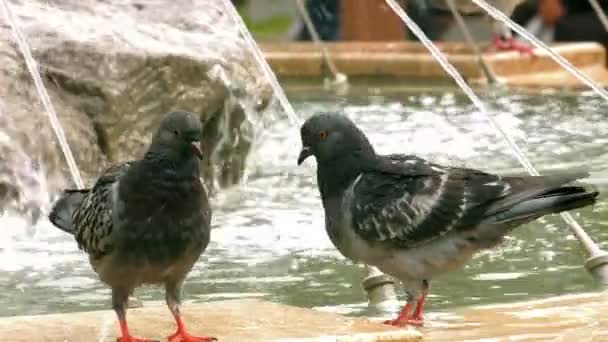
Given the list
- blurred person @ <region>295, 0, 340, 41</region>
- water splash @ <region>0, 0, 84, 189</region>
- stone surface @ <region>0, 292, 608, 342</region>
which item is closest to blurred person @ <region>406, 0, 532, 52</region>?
blurred person @ <region>295, 0, 340, 41</region>

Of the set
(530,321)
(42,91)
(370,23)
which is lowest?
(370,23)

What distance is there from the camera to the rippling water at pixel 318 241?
685 centimetres

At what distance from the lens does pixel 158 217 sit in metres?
5.23

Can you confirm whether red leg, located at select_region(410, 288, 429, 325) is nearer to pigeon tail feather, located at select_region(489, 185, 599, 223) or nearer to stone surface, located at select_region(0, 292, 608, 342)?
stone surface, located at select_region(0, 292, 608, 342)

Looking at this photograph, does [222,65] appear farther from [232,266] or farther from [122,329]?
[122,329]

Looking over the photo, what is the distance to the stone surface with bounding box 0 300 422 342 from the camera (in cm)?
523

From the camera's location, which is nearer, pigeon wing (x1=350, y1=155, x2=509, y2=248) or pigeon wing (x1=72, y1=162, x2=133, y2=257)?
pigeon wing (x1=72, y1=162, x2=133, y2=257)

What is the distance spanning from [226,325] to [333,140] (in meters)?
1.04

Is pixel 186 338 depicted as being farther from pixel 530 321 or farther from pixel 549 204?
pixel 549 204

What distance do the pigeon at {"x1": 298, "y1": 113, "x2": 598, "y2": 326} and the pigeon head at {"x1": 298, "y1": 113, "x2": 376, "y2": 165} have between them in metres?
0.09

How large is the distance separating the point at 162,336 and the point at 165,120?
0.79m

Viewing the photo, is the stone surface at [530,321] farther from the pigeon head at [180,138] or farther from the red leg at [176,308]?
the pigeon head at [180,138]

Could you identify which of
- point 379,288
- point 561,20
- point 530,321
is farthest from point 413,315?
point 561,20

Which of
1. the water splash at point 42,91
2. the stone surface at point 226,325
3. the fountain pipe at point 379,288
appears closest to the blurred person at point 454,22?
the water splash at point 42,91
